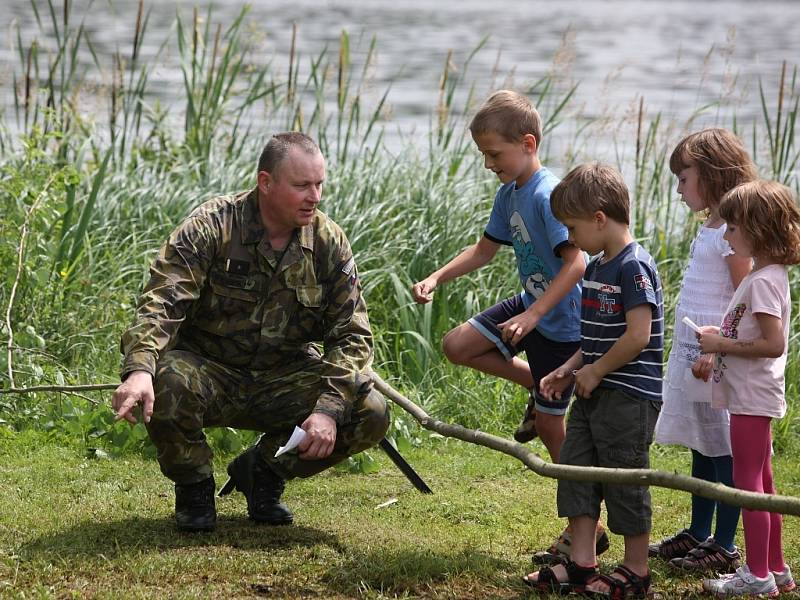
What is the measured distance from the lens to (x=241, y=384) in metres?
4.38

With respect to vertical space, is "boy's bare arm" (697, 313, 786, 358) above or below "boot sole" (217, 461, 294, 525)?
above

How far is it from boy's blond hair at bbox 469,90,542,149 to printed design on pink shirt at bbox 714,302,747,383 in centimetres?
97

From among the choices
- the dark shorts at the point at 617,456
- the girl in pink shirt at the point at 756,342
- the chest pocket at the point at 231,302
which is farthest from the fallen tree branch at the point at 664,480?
the chest pocket at the point at 231,302

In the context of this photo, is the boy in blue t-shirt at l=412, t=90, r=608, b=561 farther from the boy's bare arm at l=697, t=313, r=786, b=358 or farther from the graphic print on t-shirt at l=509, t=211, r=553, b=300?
the boy's bare arm at l=697, t=313, r=786, b=358

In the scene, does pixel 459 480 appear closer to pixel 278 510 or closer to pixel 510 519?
pixel 510 519

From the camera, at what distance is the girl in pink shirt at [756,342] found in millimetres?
3695

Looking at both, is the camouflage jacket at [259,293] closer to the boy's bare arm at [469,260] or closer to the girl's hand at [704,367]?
the boy's bare arm at [469,260]

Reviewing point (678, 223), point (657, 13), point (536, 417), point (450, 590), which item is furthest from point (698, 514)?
point (657, 13)

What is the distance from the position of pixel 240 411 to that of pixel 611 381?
1.35 m

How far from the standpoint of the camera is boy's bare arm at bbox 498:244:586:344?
4.09m

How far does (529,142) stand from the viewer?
14.2 feet

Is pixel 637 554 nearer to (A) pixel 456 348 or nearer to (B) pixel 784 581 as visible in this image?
(B) pixel 784 581

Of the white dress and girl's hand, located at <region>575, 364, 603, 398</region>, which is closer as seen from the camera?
girl's hand, located at <region>575, 364, 603, 398</region>

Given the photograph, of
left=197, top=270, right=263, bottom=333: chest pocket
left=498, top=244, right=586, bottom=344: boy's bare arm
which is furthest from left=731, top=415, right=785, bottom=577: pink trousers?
left=197, top=270, right=263, bottom=333: chest pocket
